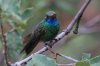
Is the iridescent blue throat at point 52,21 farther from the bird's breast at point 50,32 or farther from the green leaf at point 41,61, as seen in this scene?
the green leaf at point 41,61

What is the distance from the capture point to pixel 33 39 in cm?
411

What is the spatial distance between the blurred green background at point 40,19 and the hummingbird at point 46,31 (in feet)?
0.35

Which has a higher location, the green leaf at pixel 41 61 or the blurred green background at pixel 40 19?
the green leaf at pixel 41 61

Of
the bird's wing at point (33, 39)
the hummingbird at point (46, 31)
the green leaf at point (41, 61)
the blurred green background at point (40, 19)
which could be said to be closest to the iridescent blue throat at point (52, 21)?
the hummingbird at point (46, 31)

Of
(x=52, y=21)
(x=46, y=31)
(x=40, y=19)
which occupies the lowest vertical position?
(x=40, y=19)

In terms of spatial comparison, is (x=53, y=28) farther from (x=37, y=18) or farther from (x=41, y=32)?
(x=37, y=18)

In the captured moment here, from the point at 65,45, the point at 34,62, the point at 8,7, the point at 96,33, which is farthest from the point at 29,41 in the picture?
the point at 96,33

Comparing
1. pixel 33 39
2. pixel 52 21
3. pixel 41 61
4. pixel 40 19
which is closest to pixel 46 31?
pixel 52 21

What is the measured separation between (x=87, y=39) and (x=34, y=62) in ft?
12.6

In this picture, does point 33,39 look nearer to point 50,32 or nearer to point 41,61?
point 50,32

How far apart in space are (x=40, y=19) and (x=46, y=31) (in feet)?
4.17

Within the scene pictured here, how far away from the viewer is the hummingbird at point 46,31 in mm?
4098

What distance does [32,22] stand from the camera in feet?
18.4

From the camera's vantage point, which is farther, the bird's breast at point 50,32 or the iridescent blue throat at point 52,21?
the iridescent blue throat at point 52,21
